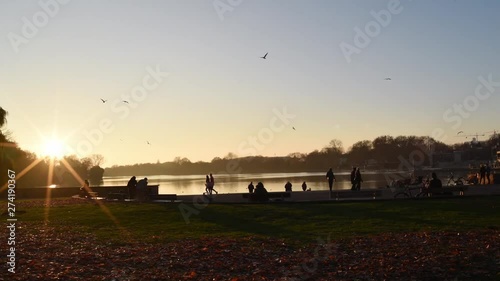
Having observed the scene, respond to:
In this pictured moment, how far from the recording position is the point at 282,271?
47.4 feet

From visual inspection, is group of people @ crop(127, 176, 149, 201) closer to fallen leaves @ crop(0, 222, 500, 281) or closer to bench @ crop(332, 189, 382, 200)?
bench @ crop(332, 189, 382, 200)

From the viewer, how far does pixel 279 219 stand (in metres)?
25.6

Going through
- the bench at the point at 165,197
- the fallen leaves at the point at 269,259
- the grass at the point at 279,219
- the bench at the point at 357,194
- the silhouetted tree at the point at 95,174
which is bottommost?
the fallen leaves at the point at 269,259

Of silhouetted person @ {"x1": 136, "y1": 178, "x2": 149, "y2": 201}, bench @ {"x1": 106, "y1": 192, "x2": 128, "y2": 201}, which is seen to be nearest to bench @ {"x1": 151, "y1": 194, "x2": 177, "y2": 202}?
silhouetted person @ {"x1": 136, "y1": 178, "x2": 149, "y2": 201}

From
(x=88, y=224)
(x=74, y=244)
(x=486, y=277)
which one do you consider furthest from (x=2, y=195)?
(x=486, y=277)

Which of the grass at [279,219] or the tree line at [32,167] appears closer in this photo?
the grass at [279,219]

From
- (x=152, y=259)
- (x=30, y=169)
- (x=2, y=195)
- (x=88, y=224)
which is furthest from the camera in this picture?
(x=30, y=169)

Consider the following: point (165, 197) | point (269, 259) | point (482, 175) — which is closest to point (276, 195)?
point (165, 197)

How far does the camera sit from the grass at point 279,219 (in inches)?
832

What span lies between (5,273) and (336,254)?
31.6ft

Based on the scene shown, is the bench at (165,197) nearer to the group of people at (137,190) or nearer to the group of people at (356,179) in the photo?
the group of people at (137,190)

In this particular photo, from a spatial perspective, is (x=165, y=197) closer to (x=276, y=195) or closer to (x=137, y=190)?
(x=137, y=190)

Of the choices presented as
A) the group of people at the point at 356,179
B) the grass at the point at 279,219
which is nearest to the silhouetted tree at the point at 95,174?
the group of people at the point at 356,179

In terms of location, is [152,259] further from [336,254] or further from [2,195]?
[2,195]
